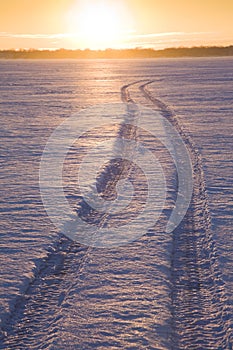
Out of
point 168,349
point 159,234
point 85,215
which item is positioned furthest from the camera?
point 85,215

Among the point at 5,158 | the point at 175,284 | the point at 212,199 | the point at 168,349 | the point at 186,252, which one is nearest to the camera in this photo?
the point at 168,349

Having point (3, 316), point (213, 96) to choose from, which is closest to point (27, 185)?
point (3, 316)

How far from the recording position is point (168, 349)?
277 centimetres

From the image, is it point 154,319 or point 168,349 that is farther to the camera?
point 154,319

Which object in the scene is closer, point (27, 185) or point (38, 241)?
point (38, 241)

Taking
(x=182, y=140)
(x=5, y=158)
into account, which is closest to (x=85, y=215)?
(x=5, y=158)

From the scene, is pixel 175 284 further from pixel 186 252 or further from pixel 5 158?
pixel 5 158

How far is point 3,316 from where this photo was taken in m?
3.11

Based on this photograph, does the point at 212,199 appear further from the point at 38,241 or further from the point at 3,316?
the point at 3,316

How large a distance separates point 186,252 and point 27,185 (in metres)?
2.56

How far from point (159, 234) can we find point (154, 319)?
1.44 meters

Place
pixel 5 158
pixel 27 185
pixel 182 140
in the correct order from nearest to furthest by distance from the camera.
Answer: pixel 27 185 < pixel 5 158 < pixel 182 140

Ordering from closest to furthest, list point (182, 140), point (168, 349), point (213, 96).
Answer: point (168, 349) < point (182, 140) < point (213, 96)

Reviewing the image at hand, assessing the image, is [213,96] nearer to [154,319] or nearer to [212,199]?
[212,199]
